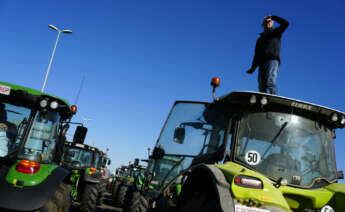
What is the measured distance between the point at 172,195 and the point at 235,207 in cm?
204

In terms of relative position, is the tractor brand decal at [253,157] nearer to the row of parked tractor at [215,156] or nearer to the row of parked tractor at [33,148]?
the row of parked tractor at [215,156]

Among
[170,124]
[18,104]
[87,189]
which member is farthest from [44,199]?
[87,189]

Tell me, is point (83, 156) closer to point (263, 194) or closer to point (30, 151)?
point (30, 151)

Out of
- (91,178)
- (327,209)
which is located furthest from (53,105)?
(91,178)

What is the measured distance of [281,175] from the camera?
3.49 meters

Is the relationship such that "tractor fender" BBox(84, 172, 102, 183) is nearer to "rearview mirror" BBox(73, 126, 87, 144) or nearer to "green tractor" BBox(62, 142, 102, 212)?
"green tractor" BBox(62, 142, 102, 212)

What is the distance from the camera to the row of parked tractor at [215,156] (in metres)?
3.09

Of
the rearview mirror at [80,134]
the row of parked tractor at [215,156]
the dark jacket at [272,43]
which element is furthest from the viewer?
the rearview mirror at [80,134]

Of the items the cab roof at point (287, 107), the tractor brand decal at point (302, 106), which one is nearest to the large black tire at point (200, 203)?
the cab roof at point (287, 107)

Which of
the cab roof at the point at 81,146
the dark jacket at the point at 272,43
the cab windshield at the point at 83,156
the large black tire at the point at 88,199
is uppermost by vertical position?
the dark jacket at the point at 272,43

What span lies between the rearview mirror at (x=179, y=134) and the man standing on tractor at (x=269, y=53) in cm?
141

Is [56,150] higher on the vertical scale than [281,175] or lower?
lower

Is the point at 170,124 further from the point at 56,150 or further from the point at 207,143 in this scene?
the point at 56,150

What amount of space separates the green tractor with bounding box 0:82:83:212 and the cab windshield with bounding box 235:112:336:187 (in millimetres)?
2548
